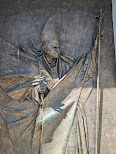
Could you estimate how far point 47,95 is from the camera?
3615 millimetres

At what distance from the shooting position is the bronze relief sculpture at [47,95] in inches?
140

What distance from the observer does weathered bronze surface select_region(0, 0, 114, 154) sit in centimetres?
357

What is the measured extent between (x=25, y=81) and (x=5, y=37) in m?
0.69

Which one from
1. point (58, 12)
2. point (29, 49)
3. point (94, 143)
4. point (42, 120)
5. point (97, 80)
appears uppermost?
point (58, 12)

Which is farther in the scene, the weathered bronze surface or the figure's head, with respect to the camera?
the figure's head

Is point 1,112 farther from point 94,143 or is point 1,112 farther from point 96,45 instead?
point 96,45

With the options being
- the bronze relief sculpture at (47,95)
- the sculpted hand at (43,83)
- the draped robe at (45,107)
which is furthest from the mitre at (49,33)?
the sculpted hand at (43,83)

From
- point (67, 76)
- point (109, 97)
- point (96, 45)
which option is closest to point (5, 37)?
point (67, 76)

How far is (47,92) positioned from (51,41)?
0.68 m

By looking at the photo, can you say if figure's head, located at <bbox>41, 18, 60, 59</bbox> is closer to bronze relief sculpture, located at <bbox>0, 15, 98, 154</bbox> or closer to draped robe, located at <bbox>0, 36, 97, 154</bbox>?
bronze relief sculpture, located at <bbox>0, 15, 98, 154</bbox>

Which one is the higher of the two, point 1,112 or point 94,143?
point 1,112

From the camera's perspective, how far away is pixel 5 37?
3854 mm

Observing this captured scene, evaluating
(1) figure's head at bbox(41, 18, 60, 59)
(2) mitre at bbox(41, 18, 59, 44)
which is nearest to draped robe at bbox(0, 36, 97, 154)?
(1) figure's head at bbox(41, 18, 60, 59)

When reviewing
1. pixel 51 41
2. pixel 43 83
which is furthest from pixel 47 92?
pixel 51 41
